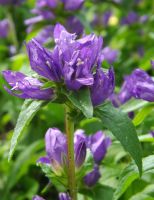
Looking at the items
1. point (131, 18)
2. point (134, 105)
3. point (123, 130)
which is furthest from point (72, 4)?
point (123, 130)

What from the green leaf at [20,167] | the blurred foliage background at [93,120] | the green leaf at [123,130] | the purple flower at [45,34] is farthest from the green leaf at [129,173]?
the purple flower at [45,34]

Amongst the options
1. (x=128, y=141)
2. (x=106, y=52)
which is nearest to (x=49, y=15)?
(x=106, y=52)

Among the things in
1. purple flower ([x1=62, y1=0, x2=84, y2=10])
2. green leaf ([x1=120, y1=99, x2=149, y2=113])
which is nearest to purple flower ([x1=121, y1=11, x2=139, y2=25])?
purple flower ([x1=62, y1=0, x2=84, y2=10])

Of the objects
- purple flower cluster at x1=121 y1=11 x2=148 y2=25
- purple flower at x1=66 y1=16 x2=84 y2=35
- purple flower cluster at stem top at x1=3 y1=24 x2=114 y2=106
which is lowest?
purple flower cluster at x1=121 y1=11 x2=148 y2=25

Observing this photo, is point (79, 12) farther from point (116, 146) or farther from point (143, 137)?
point (143, 137)

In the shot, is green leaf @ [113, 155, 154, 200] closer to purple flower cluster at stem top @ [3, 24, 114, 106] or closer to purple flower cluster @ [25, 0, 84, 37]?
purple flower cluster at stem top @ [3, 24, 114, 106]

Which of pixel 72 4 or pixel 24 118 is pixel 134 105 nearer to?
pixel 24 118
